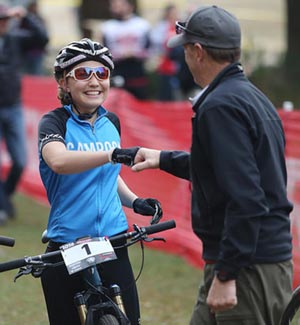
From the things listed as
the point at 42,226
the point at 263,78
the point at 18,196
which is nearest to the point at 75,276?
the point at 42,226

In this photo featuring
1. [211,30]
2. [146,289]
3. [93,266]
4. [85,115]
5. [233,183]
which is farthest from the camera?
[146,289]

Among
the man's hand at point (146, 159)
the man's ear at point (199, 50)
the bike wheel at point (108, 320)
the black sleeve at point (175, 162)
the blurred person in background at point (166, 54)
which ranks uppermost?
the man's ear at point (199, 50)

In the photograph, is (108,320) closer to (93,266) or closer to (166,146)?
(93,266)

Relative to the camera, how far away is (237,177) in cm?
404

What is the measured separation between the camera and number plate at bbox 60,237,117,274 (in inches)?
182

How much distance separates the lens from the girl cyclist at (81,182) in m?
4.93

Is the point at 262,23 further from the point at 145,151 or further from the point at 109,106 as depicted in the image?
the point at 145,151

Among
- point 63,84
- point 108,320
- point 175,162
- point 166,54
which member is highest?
point 63,84

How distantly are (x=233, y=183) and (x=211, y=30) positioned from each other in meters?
0.66

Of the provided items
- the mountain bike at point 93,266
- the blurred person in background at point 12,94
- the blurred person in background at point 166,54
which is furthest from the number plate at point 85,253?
the blurred person in background at point 166,54

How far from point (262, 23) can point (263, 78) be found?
50.3ft

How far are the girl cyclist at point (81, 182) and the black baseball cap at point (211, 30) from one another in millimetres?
715

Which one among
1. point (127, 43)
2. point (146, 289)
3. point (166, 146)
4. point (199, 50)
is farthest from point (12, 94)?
point (199, 50)

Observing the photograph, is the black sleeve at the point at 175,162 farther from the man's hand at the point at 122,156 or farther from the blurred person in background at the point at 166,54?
the blurred person in background at the point at 166,54
